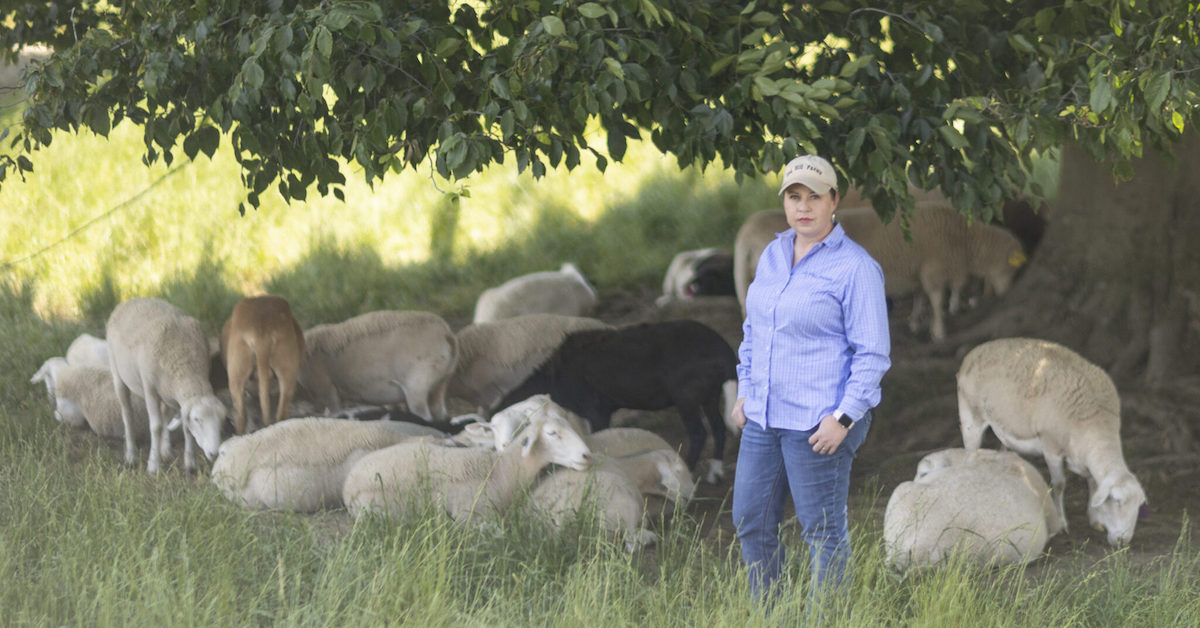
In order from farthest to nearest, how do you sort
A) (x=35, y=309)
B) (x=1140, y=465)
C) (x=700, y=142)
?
1. (x=35, y=309)
2. (x=1140, y=465)
3. (x=700, y=142)

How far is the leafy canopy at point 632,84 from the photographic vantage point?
480cm

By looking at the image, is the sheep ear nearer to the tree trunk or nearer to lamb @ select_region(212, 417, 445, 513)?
the tree trunk

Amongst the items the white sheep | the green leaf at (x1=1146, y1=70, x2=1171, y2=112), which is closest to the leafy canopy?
the green leaf at (x1=1146, y1=70, x2=1171, y2=112)

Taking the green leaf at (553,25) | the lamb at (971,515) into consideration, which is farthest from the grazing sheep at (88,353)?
the lamb at (971,515)

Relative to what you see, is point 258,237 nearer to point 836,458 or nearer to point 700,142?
point 700,142

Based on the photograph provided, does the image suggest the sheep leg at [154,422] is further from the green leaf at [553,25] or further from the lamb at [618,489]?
the green leaf at [553,25]

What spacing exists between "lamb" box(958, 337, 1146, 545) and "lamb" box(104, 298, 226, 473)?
4441 millimetres

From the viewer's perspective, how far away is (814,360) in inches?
159

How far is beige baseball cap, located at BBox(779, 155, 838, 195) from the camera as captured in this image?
397cm

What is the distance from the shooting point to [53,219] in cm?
1309

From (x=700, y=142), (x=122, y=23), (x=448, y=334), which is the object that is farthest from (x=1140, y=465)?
(x=122, y=23)

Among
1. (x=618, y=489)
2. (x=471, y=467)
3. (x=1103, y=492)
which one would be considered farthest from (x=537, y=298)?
(x=1103, y=492)

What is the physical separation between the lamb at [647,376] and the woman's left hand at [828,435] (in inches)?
120

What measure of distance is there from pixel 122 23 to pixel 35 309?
19.3 feet
